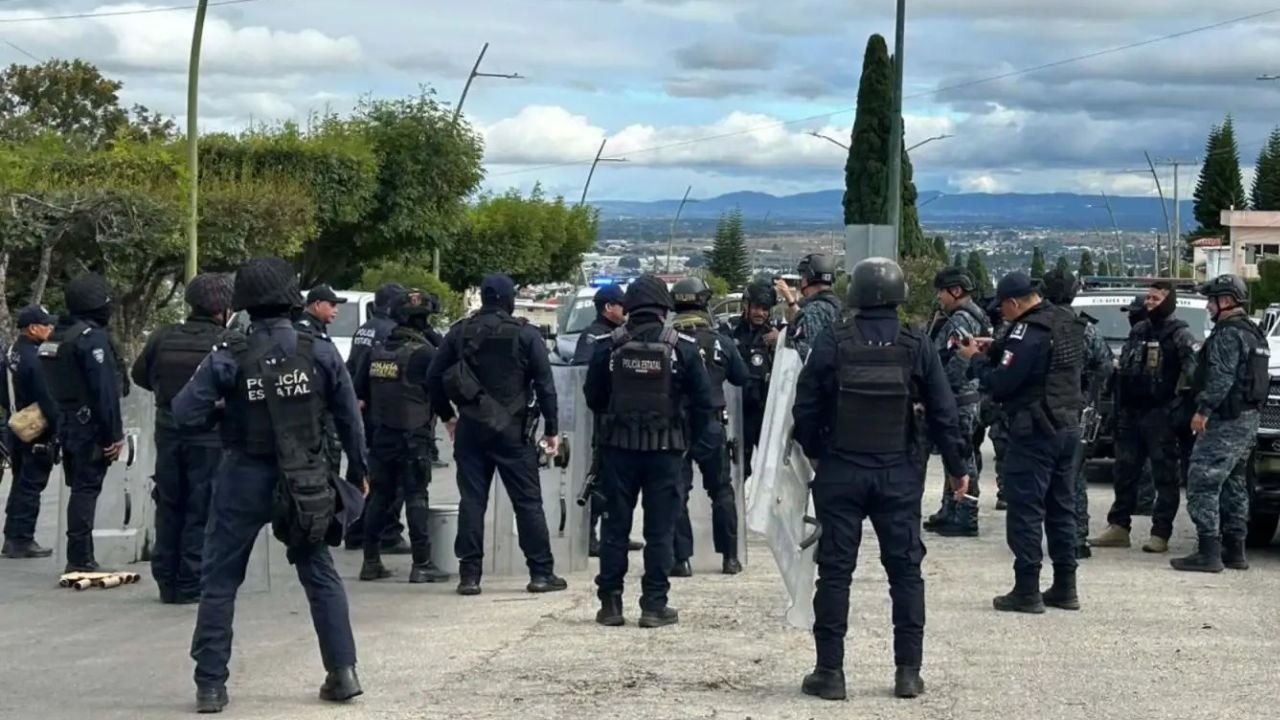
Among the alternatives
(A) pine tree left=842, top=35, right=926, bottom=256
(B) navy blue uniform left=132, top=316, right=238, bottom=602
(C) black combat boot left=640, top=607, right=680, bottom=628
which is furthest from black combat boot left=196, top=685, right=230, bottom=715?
(A) pine tree left=842, top=35, right=926, bottom=256

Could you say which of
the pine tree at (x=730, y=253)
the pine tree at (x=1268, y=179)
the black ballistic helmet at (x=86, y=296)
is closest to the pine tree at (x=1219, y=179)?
the pine tree at (x=1268, y=179)

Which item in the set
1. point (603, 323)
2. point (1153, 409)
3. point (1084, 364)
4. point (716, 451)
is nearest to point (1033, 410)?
point (1084, 364)

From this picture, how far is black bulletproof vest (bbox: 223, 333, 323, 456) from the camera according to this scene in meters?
7.38

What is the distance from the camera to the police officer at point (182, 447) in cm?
986

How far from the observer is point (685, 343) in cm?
938

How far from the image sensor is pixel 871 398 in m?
7.64

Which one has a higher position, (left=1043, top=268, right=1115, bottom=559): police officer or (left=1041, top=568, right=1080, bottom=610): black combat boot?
(left=1043, top=268, right=1115, bottom=559): police officer

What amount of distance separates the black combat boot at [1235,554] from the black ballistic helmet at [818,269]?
3.19 m

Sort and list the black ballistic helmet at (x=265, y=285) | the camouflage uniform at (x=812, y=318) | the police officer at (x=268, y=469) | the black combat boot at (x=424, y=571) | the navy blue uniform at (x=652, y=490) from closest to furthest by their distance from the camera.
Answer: the police officer at (x=268, y=469), the black ballistic helmet at (x=265, y=285), the navy blue uniform at (x=652, y=490), the black combat boot at (x=424, y=571), the camouflage uniform at (x=812, y=318)

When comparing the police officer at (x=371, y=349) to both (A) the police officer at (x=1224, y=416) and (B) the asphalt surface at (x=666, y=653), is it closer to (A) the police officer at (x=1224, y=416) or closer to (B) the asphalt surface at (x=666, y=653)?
(B) the asphalt surface at (x=666, y=653)

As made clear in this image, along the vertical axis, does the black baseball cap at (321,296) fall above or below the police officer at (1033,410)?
above

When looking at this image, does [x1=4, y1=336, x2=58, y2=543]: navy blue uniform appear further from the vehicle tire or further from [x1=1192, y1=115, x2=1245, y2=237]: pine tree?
[x1=1192, y1=115, x2=1245, y2=237]: pine tree

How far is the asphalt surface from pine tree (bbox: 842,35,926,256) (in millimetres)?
48549

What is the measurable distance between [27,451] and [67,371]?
1.40 m
